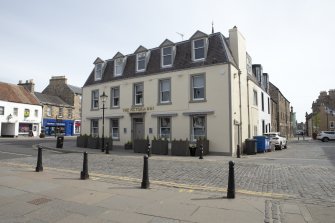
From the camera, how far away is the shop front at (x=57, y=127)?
50.6 m

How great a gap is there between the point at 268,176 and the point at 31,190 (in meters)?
8.01

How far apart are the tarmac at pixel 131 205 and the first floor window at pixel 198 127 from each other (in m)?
12.2

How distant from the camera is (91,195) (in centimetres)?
707

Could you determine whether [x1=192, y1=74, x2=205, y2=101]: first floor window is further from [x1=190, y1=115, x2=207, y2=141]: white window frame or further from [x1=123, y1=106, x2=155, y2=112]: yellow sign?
[x1=123, y1=106, x2=155, y2=112]: yellow sign

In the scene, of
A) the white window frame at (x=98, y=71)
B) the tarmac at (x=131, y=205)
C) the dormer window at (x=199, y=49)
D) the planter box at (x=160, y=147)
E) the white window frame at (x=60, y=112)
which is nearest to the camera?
the tarmac at (x=131, y=205)

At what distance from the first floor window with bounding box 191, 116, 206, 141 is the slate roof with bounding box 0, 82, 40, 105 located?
34221 millimetres

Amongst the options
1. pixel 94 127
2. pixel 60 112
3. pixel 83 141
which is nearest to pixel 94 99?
pixel 94 127

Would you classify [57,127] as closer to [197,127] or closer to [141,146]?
[141,146]

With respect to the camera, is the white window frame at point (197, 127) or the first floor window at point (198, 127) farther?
the first floor window at point (198, 127)

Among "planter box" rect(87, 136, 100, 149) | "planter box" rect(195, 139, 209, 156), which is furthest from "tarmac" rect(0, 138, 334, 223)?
"planter box" rect(87, 136, 100, 149)

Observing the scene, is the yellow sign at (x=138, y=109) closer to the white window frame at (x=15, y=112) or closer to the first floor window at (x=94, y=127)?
the first floor window at (x=94, y=127)

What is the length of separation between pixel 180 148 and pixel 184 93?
4.54 metres

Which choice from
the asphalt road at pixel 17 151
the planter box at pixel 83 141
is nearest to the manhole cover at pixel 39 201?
the asphalt road at pixel 17 151

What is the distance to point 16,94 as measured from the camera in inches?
1759
